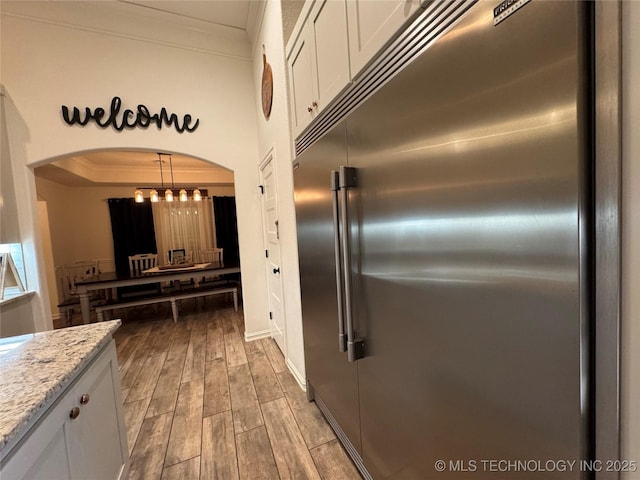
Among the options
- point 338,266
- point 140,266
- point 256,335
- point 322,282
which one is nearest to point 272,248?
point 256,335

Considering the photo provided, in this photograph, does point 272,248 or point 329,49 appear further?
point 272,248

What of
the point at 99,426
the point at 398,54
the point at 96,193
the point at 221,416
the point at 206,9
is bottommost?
the point at 221,416

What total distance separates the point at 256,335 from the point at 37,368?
8.62 feet

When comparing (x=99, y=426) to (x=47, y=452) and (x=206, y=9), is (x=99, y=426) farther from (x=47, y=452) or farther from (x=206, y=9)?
(x=206, y=9)

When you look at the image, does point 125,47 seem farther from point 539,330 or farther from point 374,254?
point 539,330

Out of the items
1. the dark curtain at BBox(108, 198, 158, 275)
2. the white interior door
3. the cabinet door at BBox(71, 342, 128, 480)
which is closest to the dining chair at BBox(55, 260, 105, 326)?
the dark curtain at BBox(108, 198, 158, 275)

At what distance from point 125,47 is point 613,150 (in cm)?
402

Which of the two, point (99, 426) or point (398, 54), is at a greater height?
point (398, 54)

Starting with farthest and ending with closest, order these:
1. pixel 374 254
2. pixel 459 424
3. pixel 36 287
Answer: pixel 36 287, pixel 374 254, pixel 459 424

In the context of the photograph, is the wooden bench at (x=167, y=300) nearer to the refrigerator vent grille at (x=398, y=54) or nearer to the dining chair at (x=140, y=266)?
the dining chair at (x=140, y=266)

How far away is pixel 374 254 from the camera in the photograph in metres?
1.08

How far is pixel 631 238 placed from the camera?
1.51 ft

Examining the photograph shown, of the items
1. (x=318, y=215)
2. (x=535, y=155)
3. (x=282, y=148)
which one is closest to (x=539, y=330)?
(x=535, y=155)

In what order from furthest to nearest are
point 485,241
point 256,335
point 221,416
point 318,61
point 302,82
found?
point 256,335 → point 221,416 → point 302,82 → point 318,61 → point 485,241
